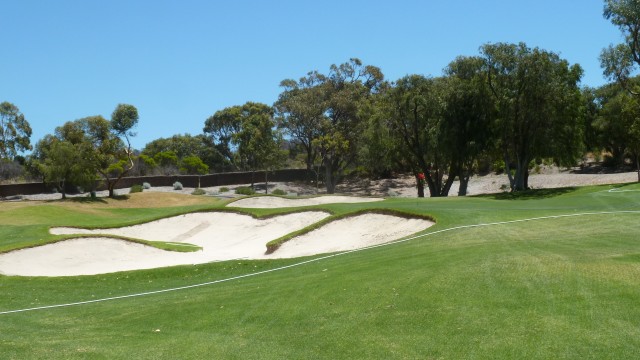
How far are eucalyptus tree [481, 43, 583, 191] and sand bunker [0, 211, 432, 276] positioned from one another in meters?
21.4

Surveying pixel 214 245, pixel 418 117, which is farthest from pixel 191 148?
pixel 214 245

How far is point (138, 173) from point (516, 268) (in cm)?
9511

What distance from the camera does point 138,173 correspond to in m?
102

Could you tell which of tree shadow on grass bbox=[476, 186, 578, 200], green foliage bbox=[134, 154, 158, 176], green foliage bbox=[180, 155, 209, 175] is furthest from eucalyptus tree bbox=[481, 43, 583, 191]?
green foliage bbox=[134, 154, 158, 176]

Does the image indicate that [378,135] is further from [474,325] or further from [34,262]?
[474,325]

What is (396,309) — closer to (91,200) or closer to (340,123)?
(91,200)

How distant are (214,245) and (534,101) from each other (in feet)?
88.5

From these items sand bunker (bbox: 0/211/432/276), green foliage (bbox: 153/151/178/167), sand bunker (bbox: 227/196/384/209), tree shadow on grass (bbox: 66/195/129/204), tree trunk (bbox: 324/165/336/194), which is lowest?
sand bunker (bbox: 0/211/432/276)

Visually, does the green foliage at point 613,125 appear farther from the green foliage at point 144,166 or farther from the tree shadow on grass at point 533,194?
the green foliage at point 144,166

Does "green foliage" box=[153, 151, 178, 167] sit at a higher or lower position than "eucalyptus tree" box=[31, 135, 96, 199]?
higher

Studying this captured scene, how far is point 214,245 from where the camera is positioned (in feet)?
120

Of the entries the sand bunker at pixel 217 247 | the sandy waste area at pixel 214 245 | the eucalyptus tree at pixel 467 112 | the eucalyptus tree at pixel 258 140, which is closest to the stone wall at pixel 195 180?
the eucalyptus tree at pixel 258 140

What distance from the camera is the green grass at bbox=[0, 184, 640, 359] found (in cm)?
885

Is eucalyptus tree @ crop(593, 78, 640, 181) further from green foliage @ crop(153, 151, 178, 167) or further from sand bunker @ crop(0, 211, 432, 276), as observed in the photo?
green foliage @ crop(153, 151, 178, 167)
